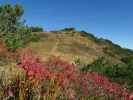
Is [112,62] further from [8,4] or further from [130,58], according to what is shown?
[8,4]

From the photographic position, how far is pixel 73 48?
3972 centimetres

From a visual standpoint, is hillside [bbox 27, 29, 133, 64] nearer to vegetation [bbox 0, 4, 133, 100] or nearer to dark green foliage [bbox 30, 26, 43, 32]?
vegetation [bbox 0, 4, 133, 100]

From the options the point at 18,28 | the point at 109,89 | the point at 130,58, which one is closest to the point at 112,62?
the point at 130,58

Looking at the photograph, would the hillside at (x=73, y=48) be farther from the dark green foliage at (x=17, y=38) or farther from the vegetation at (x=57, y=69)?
the dark green foliage at (x=17, y=38)

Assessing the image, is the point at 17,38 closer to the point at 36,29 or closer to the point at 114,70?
the point at 114,70

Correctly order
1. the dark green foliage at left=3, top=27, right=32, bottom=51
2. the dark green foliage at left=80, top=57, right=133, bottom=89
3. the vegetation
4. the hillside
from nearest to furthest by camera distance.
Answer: the vegetation < the dark green foliage at left=80, top=57, right=133, bottom=89 < the dark green foliage at left=3, top=27, right=32, bottom=51 < the hillside

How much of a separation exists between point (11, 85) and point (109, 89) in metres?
9.66

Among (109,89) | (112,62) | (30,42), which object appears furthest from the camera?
(30,42)

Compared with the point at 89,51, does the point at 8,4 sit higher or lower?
higher

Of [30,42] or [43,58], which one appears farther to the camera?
[30,42]

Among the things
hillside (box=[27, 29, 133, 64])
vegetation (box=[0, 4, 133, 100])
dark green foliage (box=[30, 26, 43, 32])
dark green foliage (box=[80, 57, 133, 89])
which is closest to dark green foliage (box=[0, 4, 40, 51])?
vegetation (box=[0, 4, 133, 100])

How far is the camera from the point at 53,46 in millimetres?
38781

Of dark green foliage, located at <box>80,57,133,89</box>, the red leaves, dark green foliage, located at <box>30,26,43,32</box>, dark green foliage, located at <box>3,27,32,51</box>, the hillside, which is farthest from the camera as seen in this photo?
dark green foliage, located at <box>30,26,43,32</box>

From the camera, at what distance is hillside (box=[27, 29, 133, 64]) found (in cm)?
3558
